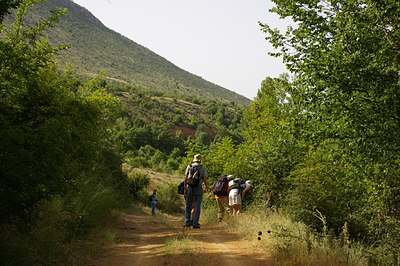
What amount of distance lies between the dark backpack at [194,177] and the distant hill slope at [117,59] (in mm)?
89282

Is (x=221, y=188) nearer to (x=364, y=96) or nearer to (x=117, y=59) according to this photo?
(x=364, y=96)

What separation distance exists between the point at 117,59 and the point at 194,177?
127m

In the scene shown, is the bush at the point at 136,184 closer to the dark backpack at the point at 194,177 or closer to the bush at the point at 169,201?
the bush at the point at 169,201

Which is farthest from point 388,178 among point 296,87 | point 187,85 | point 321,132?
point 187,85

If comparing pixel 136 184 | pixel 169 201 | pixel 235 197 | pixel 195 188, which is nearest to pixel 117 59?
pixel 136 184

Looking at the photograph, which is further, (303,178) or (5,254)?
(303,178)

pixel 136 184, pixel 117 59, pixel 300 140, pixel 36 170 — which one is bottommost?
pixel 136 184

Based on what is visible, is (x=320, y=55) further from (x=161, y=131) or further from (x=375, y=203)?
(x=161, y=131)

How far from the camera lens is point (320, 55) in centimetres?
684

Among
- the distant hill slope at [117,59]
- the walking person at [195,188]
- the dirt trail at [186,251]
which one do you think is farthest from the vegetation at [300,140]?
the distant hill slope at [117,59]

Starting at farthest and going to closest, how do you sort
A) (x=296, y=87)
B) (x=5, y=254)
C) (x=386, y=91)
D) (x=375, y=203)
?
(x=296, y=87) → (x=375, y=203) → (x=386, y=91) → (x=5, y=254)

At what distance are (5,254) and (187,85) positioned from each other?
140 metres

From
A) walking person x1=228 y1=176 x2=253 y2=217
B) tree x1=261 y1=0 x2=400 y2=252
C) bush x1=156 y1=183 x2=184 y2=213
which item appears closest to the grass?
tree x1=261 y1=0 x2=400 y2=252

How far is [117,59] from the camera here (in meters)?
126
